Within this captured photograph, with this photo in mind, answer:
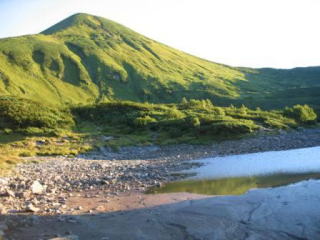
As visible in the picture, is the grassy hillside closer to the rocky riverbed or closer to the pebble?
the pebble

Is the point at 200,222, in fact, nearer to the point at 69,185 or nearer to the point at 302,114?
the point at 69,185

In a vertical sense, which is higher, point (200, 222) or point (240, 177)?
point (200, 222)

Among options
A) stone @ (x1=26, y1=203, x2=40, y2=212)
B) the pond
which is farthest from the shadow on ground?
the pond

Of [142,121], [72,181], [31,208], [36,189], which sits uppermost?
[31,208]

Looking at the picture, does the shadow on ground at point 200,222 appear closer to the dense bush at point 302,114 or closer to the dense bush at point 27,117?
the dense bush at point 27,117

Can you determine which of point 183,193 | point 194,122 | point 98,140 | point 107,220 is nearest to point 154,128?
point 194,122

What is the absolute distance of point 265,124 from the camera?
8638cm

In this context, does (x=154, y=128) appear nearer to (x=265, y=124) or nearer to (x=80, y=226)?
(x=265, y=124)

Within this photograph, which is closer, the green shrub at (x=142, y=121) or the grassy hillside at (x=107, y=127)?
the grassy hillside at (x=107, y=127)

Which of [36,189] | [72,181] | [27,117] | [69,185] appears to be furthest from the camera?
[27,117]

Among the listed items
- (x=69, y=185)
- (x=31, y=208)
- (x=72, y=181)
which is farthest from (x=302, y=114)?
(x=31, y=208)

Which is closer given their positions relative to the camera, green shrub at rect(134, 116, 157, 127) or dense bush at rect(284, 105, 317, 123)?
green shrub at rect(134, 116, 157, 127)

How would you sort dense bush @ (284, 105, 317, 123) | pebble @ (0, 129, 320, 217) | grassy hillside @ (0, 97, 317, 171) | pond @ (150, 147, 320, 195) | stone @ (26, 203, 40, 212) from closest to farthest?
stone @ (26, 203, 40, 212), pebble @ (0, 129, 320, 217), pond @ (150, 147, 320, 195), grassy hillside @ (0, 97, 317, 171), dense bush @ (284, 105, 317, 123)

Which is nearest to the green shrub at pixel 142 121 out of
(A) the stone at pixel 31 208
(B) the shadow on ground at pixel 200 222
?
(B) the shadow on ground at pixel 200 222
